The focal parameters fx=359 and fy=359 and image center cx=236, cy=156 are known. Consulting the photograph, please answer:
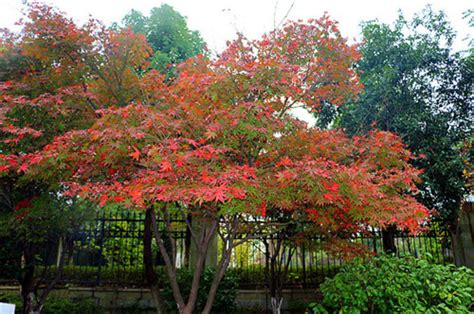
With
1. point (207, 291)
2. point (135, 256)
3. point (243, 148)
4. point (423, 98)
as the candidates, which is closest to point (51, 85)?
point (243, 148)

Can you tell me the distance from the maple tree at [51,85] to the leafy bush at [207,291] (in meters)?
2.48

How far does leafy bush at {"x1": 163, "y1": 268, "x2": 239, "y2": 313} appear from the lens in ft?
24.2

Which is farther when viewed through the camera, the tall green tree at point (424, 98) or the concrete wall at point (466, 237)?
the concrete wall at point (466, 237)

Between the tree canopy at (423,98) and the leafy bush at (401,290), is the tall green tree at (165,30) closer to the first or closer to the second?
the tree canopy at (423,98)

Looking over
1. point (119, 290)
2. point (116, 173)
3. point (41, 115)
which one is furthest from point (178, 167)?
point (119, 290)

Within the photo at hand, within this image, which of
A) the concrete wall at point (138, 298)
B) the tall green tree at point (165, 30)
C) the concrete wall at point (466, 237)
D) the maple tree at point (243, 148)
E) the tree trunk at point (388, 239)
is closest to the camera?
the maple tree at point (243, 148)

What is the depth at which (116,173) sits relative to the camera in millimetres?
4547

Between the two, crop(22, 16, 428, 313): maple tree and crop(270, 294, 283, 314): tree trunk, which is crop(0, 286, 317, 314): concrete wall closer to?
crop(270, 294, 283, 314): tree trunk

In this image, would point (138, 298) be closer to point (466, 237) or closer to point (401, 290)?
point (401, 290)

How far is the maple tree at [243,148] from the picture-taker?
3461 millimetres

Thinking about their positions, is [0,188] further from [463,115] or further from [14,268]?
[463,115]

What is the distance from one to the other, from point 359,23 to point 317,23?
477 cm

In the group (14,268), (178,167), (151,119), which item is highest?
(151,119)

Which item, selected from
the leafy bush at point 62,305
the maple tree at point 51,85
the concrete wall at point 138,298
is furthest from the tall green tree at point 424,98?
the leafy bush at point 62,305
